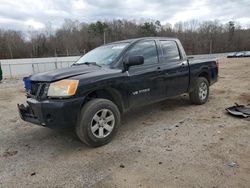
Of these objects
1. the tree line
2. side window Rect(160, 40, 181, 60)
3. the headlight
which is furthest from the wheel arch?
the tree line

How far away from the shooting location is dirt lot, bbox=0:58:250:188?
265 centimetres

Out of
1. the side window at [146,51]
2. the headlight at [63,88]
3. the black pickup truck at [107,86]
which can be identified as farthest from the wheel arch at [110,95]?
the side window at [146,51]

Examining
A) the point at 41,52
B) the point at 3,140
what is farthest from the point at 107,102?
the point at 41,52

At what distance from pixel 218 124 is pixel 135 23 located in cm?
7102

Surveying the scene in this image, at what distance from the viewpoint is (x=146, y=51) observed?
14.8 feet

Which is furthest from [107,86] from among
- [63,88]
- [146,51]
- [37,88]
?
[146,51]

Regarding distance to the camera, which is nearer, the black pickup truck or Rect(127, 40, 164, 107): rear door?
the black pickup truck

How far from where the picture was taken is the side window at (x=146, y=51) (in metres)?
4.31

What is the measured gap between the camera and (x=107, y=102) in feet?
11.8

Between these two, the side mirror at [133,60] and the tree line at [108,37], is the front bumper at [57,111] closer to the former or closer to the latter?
the side mirror at [133,60]

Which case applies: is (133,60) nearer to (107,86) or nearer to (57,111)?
(107,86)

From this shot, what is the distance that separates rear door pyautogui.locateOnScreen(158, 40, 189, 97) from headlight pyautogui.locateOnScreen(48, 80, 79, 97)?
2.11 meters

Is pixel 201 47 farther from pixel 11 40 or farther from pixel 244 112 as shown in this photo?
pixel 244 112

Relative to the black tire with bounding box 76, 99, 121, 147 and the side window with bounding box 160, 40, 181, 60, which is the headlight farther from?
the side window with bounding box 160, 40, 181, 60
